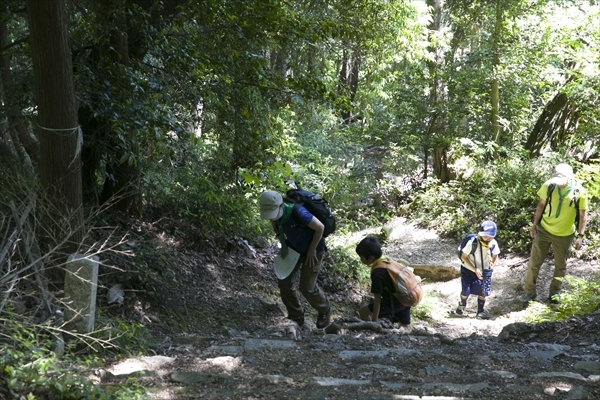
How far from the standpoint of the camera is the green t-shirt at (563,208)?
9555 millimetres

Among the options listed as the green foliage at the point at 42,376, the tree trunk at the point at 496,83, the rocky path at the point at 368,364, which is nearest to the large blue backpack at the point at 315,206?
the rocky path at the point at 368,364

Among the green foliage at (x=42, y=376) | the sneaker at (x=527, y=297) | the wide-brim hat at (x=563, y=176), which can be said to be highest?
the wide-brim hat at (x=563, y=176)

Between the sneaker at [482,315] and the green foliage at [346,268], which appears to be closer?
the sneaker at [482,315]

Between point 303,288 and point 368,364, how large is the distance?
2.26 meters

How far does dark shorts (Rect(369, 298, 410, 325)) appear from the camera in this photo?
753 centimetres

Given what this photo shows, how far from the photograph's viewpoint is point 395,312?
7.54 meters

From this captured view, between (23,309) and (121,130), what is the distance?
7.03 feet

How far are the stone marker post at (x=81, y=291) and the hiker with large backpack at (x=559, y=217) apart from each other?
6.97m

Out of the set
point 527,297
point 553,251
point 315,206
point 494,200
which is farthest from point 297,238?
point 494,200

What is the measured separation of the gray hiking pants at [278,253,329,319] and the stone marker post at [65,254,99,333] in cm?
273

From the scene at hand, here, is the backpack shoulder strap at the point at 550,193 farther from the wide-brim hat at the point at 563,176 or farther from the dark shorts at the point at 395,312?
the dark shorts at the point at 395,312

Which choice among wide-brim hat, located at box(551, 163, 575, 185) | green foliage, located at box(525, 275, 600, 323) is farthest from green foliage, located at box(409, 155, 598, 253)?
green foliage, located at box(525, 275, 600, 323)

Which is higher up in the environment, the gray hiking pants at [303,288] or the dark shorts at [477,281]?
the gray hiking pants at [303,288]

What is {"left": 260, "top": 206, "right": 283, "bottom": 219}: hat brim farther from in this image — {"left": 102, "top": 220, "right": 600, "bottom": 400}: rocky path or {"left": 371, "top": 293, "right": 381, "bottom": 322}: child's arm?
{"left": 371, "top": 293, "right": 381, "bottom": 322}: child's arm
